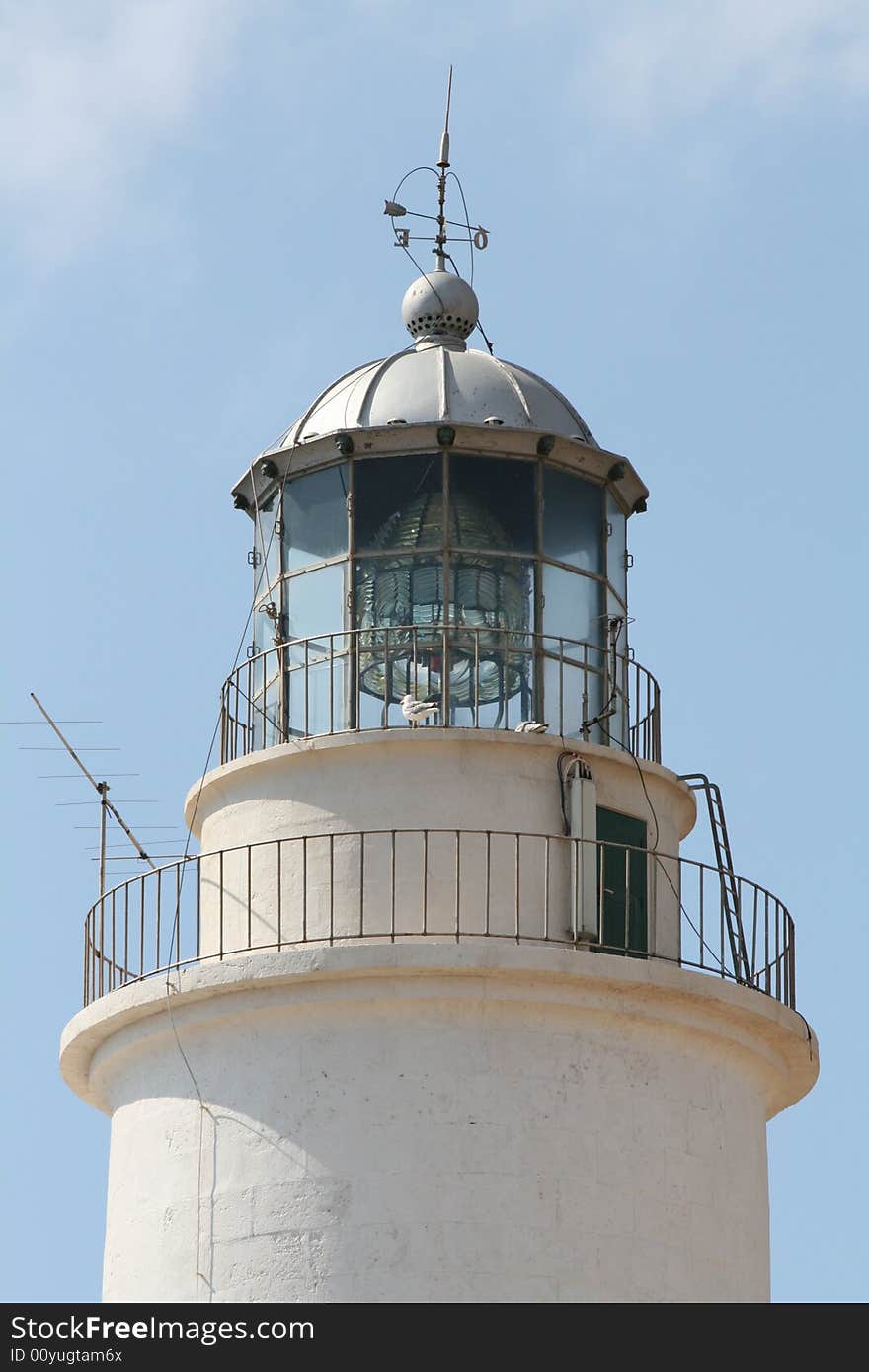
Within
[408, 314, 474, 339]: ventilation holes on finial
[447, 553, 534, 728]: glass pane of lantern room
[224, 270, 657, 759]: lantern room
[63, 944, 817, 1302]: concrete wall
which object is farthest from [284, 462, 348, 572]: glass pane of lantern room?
[63, 944, 817, 1302]: concrete wall

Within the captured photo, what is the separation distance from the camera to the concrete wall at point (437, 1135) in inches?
891

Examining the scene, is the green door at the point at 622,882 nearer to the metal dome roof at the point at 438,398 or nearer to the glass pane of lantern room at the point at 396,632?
the glass pane of lantern room at the point at 396,632

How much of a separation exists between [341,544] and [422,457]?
86 cm

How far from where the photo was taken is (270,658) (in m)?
25.2

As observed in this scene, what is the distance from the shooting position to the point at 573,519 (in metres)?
25.4

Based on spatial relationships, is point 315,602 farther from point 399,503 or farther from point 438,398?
point 438,398

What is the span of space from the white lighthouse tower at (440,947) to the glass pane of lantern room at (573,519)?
0.03m

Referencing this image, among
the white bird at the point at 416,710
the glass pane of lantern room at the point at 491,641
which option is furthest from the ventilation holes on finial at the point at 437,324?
the white bird at the point at 416,710

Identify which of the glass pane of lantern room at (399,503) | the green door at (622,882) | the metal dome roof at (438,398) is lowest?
the green door at (622,882)

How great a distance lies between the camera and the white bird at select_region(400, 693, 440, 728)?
2406 centimetres

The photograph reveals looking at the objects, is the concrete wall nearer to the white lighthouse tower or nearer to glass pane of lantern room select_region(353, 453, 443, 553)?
the white lighthouse tower

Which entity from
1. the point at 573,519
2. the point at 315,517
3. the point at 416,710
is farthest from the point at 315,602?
the point at 573,519

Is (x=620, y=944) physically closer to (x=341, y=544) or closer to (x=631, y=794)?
(x=631, y=794)
